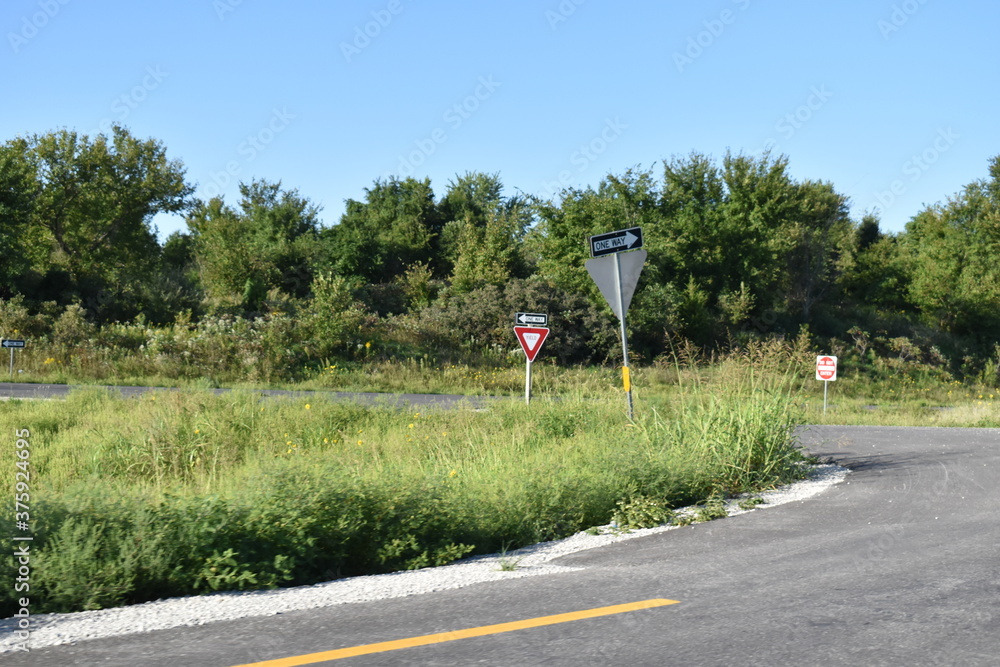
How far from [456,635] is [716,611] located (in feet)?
5.27

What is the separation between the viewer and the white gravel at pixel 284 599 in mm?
4801

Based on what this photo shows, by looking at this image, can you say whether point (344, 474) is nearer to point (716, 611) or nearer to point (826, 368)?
point (716, 611)

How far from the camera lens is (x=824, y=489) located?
9.86m

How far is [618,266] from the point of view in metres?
11.6

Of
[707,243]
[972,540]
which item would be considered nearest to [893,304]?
[707,243]

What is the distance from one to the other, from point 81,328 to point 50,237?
41.3ft

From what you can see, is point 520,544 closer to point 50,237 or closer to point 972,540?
point 972,540

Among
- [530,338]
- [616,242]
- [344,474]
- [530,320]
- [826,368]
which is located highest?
[616,242]

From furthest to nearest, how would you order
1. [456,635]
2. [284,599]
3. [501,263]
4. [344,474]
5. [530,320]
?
[501,263], [530,320], [344,474], [284,599], [456,635]

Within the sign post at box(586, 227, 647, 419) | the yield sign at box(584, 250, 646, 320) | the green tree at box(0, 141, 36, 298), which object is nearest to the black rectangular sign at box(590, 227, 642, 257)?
the sign post at box(586, 227, 647, 419)

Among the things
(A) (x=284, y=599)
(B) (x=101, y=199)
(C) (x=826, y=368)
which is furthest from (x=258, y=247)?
(A) (x=284, y=599)

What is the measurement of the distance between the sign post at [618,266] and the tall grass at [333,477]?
60.4 inches

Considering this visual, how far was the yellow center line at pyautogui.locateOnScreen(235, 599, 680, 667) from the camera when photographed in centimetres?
430

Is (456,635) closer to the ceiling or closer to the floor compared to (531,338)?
closer to the floor
